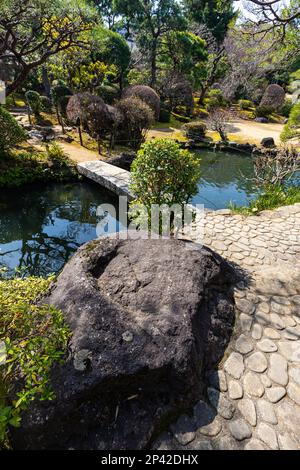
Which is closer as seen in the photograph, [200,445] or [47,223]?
[200,445]

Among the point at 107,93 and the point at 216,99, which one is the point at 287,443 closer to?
the point at 107,93

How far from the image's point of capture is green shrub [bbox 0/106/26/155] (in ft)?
29.6

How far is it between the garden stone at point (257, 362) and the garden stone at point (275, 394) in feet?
0.70

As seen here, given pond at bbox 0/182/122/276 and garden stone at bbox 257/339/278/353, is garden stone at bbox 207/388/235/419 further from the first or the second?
pond at bbox 0/182/122/276

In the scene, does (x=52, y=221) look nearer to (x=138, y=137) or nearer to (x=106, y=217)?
(x=106, y=217)

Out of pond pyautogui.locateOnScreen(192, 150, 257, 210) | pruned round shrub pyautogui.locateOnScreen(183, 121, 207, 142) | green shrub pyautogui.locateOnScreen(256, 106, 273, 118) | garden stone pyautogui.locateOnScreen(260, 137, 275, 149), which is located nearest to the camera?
pond pyautogui.locateOnScreen(192, 150, 257, 210)

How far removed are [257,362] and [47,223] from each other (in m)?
6.68

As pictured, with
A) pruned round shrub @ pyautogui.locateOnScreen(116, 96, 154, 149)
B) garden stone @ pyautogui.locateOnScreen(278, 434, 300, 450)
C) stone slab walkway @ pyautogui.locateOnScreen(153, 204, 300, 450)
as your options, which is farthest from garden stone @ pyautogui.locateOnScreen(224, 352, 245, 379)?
pruned round shrub @ pyautogui.locateOnScreen(116, 96, 154, 149)

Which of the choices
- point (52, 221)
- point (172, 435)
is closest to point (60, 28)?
point (52, 221)

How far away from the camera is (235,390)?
8.82 feet

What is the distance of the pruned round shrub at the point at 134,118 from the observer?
1277 cm

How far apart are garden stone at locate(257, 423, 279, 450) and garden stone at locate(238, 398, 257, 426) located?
7 cm

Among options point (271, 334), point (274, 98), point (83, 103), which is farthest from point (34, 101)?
point (274, 98)

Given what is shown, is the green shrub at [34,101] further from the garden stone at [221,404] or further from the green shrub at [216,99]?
the garden stone at [221,404]
